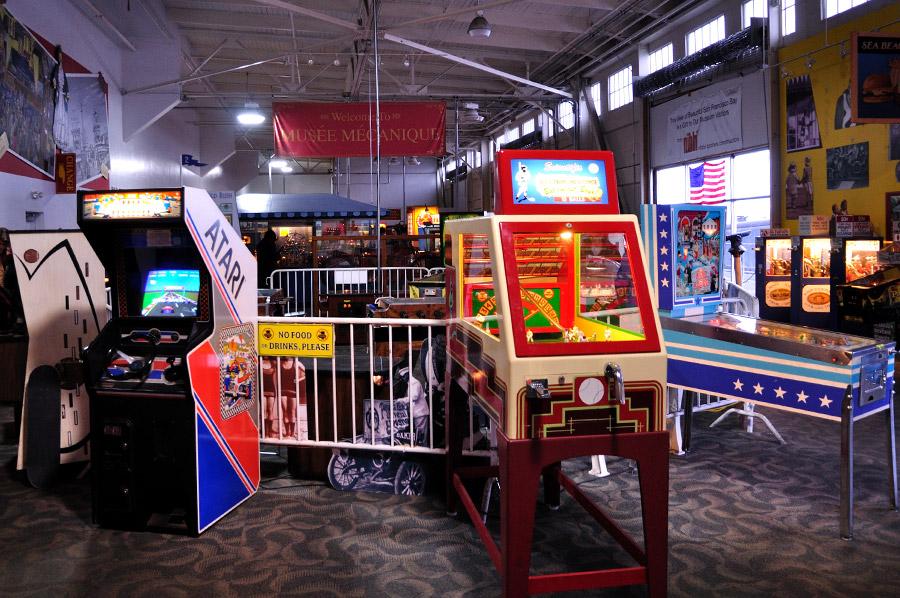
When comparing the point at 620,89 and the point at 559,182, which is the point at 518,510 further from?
the point at 620,89

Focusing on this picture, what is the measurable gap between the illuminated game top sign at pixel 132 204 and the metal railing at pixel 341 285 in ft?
18.2

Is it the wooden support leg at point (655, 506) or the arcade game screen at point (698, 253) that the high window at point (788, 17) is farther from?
the wooden support leg at point (655, 506)

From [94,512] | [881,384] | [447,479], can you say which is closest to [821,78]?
[881,384]

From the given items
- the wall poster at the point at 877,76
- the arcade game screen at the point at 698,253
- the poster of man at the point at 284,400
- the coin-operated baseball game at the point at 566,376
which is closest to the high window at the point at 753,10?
the wall poster at the point at 877,76

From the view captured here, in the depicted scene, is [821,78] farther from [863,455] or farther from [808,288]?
[863,455]

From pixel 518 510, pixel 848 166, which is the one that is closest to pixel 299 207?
pixel 848 166

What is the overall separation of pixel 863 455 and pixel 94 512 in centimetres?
478

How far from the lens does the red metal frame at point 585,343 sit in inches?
93.9

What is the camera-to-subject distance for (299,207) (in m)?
17.9

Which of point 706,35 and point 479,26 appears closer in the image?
point 479,26

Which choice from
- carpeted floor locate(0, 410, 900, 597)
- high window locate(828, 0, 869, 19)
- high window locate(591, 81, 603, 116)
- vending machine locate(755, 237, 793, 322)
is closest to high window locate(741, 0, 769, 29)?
high window locate(828, 0, 869, 19)

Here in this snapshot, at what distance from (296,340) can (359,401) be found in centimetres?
56

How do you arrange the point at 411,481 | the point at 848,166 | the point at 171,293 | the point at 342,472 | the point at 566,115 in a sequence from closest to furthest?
1. the point at 171,293
2. the point at 411,481
3. the point at 342,472
4. the point at 848,166
5. the point at 566,115

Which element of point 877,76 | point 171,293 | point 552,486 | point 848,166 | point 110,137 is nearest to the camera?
point 171,293
